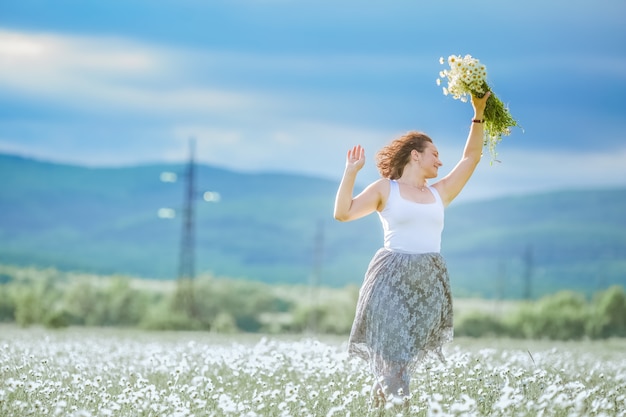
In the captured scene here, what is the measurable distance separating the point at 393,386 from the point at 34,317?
45.9 meters

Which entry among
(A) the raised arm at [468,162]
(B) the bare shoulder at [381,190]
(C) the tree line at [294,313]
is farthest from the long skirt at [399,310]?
(C) the tree line at [294,313]

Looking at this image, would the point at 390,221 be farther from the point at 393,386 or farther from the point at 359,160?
the point at 393,386

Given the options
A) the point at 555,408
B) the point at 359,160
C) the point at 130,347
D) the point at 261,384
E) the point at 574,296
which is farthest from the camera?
the point at 574,296

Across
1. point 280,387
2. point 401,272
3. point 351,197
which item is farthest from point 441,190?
point 280,387

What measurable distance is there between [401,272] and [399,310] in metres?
0.36

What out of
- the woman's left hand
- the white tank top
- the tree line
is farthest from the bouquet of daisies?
the tree line

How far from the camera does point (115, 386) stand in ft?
37.8

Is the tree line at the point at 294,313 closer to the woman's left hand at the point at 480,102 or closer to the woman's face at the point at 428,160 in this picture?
the woman's left hand at the point at 480,102

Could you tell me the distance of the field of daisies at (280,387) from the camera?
895cm

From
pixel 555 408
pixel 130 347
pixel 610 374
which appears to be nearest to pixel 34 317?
pixel 130 347

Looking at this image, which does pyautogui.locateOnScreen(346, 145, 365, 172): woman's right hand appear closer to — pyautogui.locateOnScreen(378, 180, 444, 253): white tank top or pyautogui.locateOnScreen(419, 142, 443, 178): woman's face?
pyautogui.locateOnScreen(378, 180, 444, 253): white tank top

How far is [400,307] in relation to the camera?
9.82 m

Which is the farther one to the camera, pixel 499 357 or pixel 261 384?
pixel 499 357

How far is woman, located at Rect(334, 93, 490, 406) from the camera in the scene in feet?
31.9
